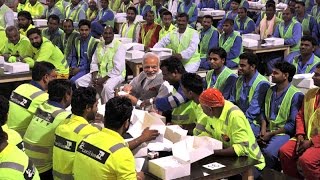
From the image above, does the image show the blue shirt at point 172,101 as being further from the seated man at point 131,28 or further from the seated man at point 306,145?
the seated man at point 131,28

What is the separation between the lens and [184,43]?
687cm

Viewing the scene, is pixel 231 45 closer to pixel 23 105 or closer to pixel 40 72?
pixel 40 72

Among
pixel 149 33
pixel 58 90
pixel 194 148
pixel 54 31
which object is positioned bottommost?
pixel 194 148

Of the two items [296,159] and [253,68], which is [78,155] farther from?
[253,68]

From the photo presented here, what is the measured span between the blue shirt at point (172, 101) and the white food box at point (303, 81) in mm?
1100

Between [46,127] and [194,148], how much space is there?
970mm

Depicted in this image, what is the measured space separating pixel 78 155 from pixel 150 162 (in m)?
0.46

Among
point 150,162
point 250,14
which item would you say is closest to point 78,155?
point 150,162

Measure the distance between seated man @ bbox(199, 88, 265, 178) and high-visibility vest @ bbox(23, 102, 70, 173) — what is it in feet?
3.07

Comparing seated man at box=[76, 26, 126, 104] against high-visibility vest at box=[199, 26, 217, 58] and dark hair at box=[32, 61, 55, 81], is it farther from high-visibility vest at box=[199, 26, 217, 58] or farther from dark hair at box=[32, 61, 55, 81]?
dark hair at box=[32, 61, 55, 81]

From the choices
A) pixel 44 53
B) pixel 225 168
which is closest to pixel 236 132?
pixel 225 168

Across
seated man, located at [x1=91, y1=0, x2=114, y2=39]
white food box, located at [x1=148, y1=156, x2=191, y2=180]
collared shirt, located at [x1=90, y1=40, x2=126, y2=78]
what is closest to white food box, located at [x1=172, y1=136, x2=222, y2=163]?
white food box, located at [x1=148, y1=156, x2=191, y2=180]

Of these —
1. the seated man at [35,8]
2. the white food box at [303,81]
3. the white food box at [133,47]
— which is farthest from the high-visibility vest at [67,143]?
the seated man at [35,8]

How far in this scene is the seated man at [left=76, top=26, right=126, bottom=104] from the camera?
633cm
